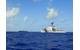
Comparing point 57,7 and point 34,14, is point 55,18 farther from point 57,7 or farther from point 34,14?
point 34,14

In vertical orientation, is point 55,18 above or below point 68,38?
above

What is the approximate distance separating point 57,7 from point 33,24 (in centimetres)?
38

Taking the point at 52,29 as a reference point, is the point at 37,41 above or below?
below

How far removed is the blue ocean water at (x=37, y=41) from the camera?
209 cm

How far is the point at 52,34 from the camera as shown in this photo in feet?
6.91

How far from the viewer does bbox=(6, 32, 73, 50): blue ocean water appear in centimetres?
209

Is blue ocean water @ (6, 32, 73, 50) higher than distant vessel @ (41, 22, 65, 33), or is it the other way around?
distant vessel @ (41, 22, 65, 33)

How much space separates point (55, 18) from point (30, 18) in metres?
0.32

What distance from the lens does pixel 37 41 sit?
2.10m

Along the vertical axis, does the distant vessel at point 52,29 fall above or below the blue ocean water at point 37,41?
above
